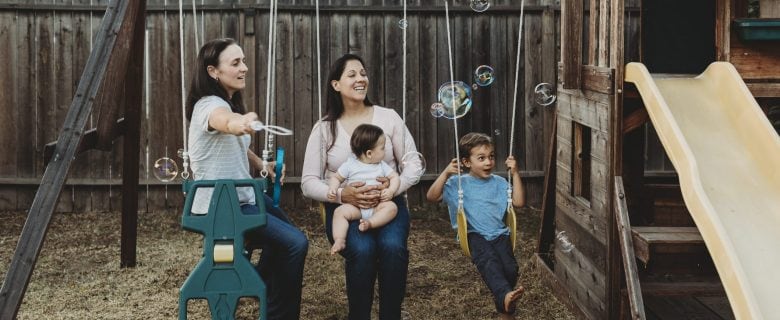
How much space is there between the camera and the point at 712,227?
3729 mm

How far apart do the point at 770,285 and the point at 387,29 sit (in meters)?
5.12

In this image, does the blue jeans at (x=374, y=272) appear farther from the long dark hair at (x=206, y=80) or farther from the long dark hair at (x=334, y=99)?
the long dark hair at (x=206, y=80)

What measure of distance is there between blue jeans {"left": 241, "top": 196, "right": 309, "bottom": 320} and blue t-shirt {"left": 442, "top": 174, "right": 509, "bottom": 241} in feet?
2.85

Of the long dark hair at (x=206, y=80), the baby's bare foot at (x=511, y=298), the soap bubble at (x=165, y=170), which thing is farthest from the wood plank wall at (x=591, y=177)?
the soap bubble at (x=165, y=170)

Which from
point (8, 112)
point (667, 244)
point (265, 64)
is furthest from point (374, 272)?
point (8, 112)

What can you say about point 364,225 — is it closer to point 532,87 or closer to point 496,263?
point 496,263

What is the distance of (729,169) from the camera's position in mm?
4469

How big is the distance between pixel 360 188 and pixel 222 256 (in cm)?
82

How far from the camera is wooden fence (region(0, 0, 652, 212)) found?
818 cm

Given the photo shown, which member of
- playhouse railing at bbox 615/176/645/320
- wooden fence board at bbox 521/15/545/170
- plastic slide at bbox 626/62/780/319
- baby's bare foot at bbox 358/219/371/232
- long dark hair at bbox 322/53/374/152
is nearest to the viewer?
plastic slide at bbox 626/62/780/319

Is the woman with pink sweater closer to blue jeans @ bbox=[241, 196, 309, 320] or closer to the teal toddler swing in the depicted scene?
blue jeans @ bbox=[241, 196, 309, 320]

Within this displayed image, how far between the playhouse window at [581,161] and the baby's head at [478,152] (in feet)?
2.60

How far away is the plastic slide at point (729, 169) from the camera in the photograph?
3.61 m

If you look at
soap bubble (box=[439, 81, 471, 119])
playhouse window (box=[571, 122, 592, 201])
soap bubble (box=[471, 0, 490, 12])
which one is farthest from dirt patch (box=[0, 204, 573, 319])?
soap bubble (box=[471, 0, 490, 12])
